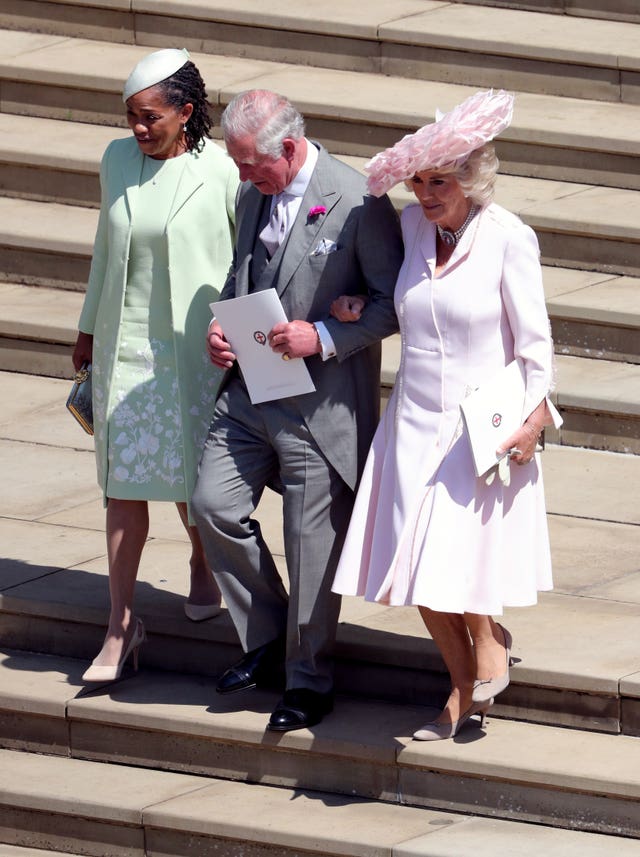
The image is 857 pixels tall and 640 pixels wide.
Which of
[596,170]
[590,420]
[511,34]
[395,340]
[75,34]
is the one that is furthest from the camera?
[75,34]

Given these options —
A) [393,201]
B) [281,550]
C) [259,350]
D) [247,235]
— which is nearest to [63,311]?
[393,201]

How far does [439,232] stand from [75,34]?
5.62 m

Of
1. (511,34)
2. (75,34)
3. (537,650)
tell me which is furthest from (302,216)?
(75,34)

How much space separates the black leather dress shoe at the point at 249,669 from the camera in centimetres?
570

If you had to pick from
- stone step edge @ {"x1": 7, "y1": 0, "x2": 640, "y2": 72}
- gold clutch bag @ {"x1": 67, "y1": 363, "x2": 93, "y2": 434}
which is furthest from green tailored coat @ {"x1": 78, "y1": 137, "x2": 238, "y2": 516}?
stone step edge @ {"x1": 7, "y1": 0, "x2": 640, "y2": 72}

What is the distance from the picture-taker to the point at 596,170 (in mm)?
8734

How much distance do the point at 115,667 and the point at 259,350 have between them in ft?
3.88

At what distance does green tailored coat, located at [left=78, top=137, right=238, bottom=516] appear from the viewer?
18.7 ft

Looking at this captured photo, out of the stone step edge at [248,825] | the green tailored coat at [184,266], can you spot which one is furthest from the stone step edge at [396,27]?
the stone step edge at [248,825]

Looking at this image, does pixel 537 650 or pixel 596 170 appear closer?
pixel 537 650

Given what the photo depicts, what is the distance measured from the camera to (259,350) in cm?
538

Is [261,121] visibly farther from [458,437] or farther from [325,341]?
[458,437]

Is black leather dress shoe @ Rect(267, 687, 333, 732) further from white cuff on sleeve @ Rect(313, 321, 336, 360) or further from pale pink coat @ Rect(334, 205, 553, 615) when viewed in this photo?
white cuff on sleeve @ Rect(313, 321, 336, 360)

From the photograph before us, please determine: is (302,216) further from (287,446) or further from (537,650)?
(537,650)
